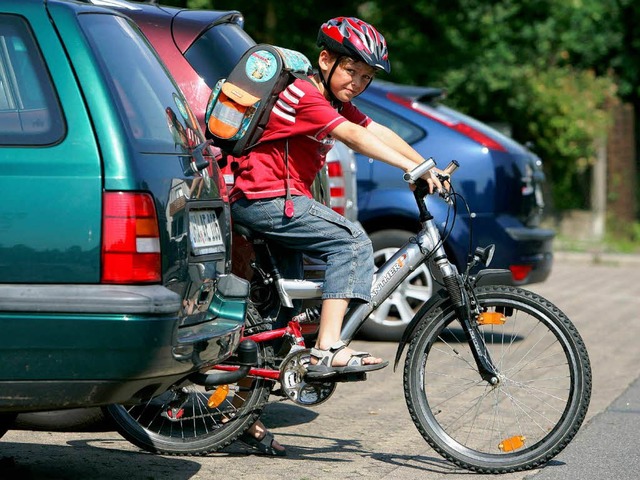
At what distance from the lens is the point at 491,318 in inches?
210

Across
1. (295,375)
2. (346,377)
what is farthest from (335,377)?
(295,375)

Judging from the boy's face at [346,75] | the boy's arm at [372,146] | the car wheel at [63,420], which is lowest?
the car wheel at [63,420]

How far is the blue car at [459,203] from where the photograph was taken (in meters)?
8.76

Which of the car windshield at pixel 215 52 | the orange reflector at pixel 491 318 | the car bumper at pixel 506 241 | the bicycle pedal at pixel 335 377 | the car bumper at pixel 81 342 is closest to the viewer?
the car bumper at pixel 81 342

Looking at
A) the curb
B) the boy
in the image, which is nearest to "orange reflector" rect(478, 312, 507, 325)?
the boy

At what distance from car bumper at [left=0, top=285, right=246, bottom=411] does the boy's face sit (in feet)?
5.24

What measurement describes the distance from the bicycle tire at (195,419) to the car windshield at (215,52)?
151 cm

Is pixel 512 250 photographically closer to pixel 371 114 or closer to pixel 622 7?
pixel 371 114

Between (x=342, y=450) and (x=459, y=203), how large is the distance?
3391 mm

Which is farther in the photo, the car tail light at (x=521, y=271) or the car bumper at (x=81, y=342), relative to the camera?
the car tail light at (x=521, y=271)

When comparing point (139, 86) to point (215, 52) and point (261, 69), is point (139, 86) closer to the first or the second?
point (261, 69)

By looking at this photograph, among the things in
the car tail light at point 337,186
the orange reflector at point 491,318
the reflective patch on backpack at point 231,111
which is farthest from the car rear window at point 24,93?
the car tail light at point 337,186

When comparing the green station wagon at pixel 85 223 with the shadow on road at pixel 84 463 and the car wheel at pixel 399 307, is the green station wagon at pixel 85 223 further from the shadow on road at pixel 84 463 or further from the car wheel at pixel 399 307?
the car wheel at pixel 399 307

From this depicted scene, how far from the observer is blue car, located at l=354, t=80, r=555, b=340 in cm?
876
